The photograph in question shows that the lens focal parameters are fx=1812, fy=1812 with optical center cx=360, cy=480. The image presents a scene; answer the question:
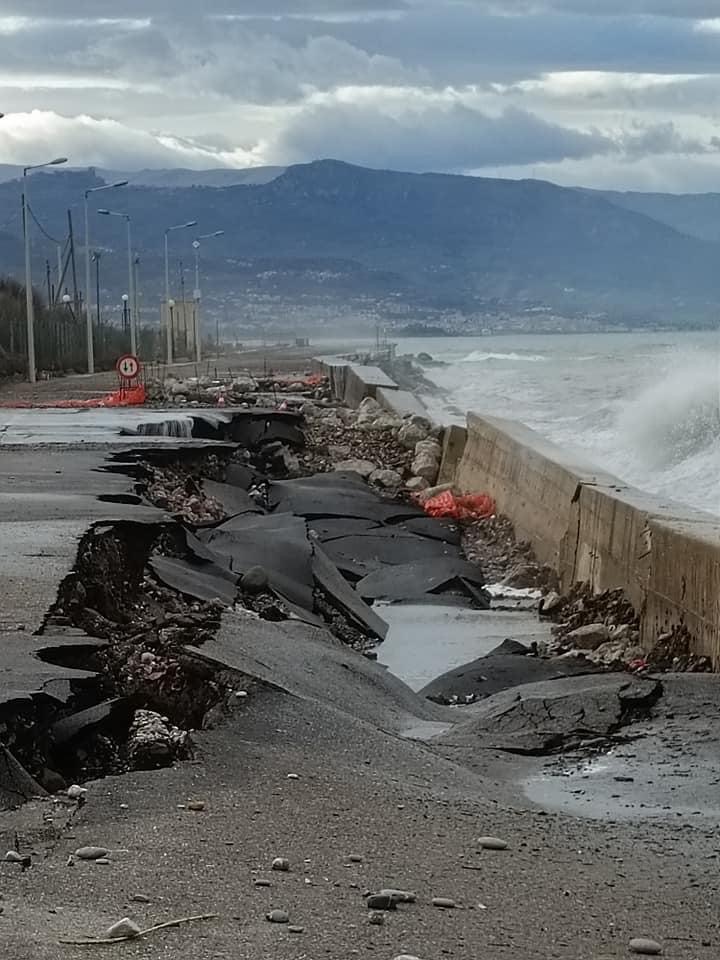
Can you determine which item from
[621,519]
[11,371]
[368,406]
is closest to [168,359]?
[11,371]

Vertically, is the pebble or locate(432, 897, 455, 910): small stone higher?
locate(432, 897, 455, 910): small stone

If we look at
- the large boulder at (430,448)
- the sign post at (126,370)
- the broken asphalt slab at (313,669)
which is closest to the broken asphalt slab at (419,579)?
the broken asphalt slab at (313,669)

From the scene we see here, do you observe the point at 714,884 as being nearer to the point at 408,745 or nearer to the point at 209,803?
the point at 209,803

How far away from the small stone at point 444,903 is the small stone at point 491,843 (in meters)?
0.70

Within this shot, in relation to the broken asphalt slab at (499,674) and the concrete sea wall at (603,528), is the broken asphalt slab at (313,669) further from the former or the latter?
the concrete sea wall at (603,528)

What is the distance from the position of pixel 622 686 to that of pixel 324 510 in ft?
35.3

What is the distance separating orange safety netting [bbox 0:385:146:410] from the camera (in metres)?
33.5

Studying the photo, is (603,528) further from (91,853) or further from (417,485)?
(417,485)

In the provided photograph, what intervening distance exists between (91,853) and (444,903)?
115cm

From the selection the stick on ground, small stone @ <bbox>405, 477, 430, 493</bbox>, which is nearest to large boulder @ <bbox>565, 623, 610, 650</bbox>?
the stick on ground

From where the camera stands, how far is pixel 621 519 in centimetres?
1316

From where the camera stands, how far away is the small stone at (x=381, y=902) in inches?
213

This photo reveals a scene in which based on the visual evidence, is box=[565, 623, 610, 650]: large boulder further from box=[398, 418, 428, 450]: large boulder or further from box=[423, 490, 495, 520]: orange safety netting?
box=[398, 418, 428, 450]: large boulder

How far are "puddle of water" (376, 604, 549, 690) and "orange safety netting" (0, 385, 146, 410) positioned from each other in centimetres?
1863
